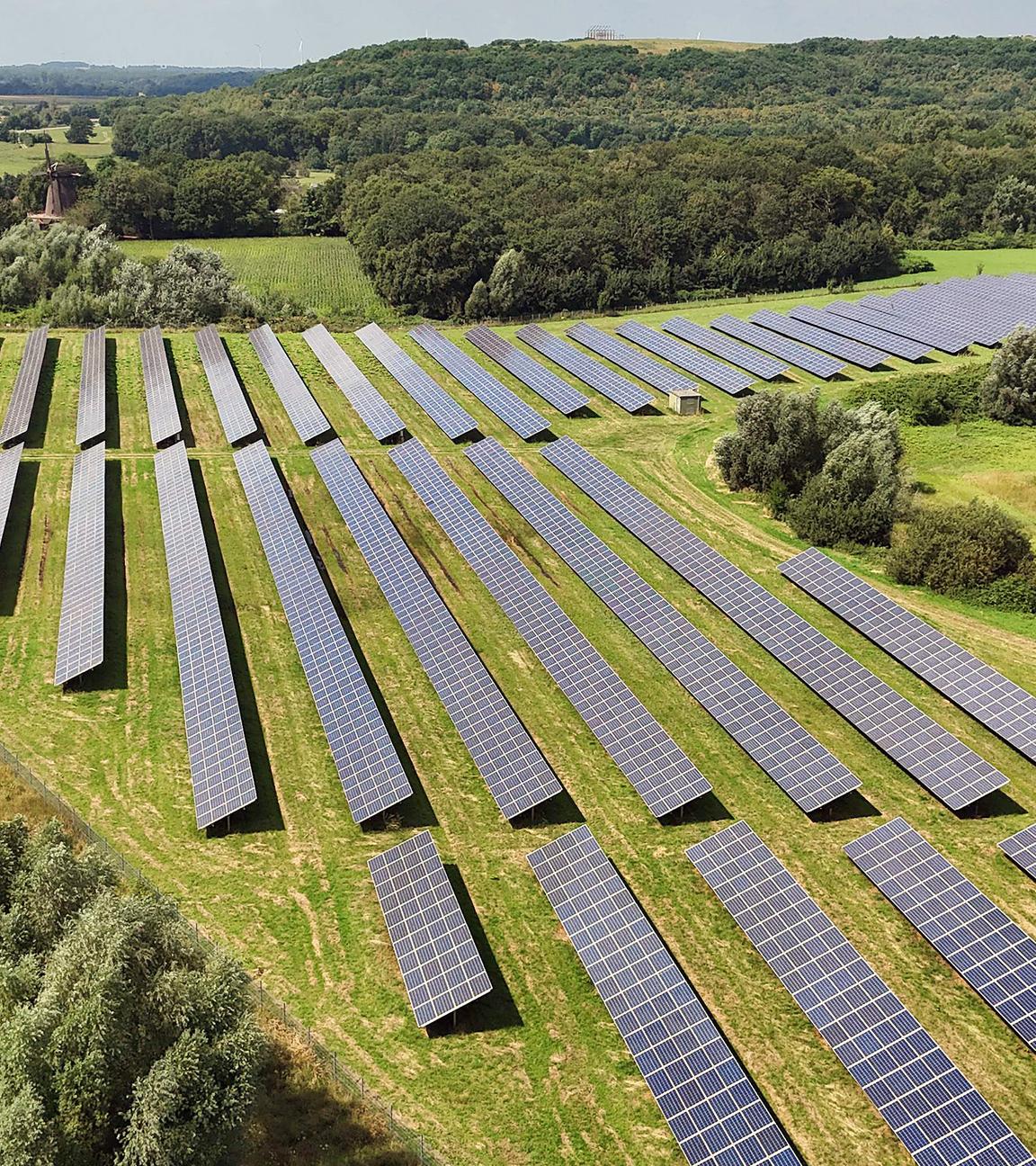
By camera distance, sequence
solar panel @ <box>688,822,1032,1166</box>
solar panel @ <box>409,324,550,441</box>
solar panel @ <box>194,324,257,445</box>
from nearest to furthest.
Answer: solar panel @ <box>688,822,1032,1166</box>
solar panel @ <box>194,324,257,445</box>
solar panel @ <box>409,324,550,441</box>

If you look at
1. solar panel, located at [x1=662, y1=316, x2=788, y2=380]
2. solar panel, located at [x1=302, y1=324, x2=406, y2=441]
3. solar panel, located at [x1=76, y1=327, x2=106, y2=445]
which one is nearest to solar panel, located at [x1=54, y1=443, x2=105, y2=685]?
solar panel, located at [x1=76, y1=327, x2=106, y2=445]

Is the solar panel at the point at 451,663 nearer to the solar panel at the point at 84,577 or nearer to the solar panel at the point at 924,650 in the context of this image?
the solar panel at the point at 84,577

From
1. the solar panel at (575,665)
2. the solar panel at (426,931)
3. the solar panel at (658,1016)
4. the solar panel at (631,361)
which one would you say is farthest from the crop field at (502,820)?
the solar panel at (631,361)

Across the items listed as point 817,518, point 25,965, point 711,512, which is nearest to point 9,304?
point 711,512

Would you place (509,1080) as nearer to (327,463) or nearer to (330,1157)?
(330,1157)

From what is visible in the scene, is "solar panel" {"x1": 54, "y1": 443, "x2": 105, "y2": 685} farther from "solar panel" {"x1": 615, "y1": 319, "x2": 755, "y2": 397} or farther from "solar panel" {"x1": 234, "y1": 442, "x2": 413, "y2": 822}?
"solar panel" {"x1": 615, "y1": 319, "x2": 755, "y2": 397}
